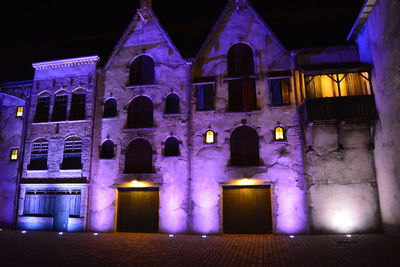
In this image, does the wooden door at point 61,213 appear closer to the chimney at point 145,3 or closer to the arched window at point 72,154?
the arched window at point 72,154

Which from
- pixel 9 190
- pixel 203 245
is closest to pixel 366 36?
pixel 203 245

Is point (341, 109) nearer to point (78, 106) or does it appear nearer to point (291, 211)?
point (291, 211)

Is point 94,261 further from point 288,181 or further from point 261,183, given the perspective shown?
point 288,181

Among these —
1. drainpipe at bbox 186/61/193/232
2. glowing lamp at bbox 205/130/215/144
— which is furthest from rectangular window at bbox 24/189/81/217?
glowing lamp at bbox 205/130/215/144

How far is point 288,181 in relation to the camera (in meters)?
16.8

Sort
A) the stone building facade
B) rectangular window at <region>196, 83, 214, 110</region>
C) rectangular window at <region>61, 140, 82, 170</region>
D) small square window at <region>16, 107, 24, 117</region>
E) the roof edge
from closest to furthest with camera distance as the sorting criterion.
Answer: the roof edge < the stone building facade < rectangular window at <region>196, 83, 214, 110</region> < rectangular window at <region>61, 140, 82, 170</region> < small square window at <region>16, 107, 24, 117</region>

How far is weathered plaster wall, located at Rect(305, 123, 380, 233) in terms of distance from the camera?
15.9m

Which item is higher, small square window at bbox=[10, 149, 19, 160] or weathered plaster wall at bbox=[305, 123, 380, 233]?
small square window at bbox=[10, 149, 19, 160]

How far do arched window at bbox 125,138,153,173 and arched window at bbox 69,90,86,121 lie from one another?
4384mm

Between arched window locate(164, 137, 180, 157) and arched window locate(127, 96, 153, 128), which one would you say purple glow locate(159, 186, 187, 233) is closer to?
arched window locate(164, 137, 180, 157)

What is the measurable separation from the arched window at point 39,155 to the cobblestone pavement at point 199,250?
532 centimetres

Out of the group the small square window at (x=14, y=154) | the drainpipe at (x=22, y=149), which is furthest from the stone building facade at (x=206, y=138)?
the small square window at (x=14, y=154)

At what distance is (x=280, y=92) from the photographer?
17984 mm

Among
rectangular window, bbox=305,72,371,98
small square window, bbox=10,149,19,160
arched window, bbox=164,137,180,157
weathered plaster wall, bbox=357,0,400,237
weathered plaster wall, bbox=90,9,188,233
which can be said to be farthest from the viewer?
small square window, bbox=10,149,19,160
